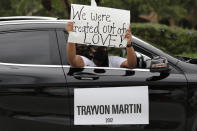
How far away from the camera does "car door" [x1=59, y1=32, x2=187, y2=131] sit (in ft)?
12.3

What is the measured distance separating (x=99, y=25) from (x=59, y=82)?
0.71m

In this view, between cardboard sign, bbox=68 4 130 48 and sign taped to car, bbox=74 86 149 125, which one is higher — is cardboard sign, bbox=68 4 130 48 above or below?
above

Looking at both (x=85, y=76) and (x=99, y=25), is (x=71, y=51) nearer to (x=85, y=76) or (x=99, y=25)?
(x=85, y=76)

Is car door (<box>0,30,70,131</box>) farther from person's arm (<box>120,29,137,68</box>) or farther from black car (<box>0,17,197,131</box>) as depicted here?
person's arm (<box>120,29,137,68</box>)

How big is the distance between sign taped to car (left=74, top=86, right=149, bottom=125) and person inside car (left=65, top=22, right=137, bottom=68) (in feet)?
0.93

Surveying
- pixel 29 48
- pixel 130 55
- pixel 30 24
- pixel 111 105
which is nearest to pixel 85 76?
pixel 111 105

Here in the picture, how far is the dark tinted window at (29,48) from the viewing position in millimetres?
3828

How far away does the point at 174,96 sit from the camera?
3846 mm

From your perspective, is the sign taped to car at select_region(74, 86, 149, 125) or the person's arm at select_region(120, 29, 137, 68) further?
the person's arm at select_region(120, 29, 137, 68)

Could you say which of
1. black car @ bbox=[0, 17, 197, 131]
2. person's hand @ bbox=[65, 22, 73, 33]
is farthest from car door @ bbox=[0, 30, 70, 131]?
person's hand @ bbox=[65, 22, 73, 33]

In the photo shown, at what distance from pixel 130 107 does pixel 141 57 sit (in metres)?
0.58

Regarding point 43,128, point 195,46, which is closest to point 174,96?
point 43,128

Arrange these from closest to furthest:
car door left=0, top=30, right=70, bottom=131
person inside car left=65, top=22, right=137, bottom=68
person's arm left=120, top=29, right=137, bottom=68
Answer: car door left=0, top=30, right=70, bottom=131 < person inside car left=65, top=22, right=137, bottom=68 < person's arm left=120, top=29, right=137, bottom=68

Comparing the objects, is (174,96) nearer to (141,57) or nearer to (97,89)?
(141,57)
